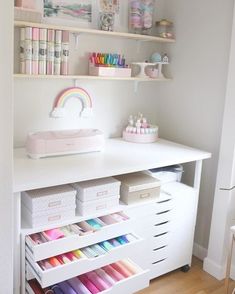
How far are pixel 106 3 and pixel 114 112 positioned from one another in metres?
0.78

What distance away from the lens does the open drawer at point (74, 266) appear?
1.66 m

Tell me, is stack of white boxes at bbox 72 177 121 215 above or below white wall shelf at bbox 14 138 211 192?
below

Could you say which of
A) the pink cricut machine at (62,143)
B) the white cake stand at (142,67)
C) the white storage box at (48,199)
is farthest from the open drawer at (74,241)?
the white cake stand at (142,67)

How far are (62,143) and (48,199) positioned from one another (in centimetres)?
45

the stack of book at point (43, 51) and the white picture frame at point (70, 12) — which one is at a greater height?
the white picture frame at point (70, 12)

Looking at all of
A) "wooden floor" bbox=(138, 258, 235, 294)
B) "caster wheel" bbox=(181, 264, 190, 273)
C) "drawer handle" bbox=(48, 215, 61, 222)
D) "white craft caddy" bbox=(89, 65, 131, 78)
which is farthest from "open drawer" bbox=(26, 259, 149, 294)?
"white craft caddy" bbox=(89, 65, 131, 78)

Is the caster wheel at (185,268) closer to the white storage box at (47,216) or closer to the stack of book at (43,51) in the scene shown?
the white storage box at (47,216)

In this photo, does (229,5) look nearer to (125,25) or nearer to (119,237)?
(125,25)

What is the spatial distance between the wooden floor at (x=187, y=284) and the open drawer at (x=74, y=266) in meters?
0.54

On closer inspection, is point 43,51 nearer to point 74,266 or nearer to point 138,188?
point 138,188

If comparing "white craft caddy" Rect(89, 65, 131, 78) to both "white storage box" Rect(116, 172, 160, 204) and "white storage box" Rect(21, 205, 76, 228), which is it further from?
"white storage box" Rect(21, 205, 76, 228)

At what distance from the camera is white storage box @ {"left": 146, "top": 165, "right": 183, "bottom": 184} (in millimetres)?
2504

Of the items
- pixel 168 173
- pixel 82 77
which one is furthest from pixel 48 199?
pixel 168 173

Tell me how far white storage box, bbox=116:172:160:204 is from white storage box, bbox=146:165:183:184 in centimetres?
19
